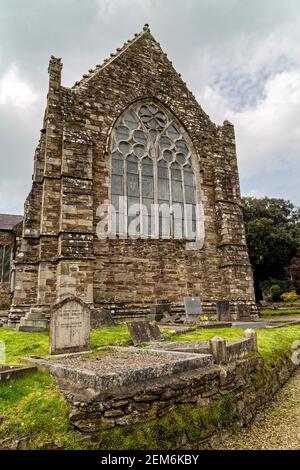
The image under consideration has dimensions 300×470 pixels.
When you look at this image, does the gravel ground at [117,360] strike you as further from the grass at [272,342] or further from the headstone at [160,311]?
the headstone at [160,311]

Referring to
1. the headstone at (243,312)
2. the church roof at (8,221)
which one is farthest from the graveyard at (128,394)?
the church roof at (8,221)

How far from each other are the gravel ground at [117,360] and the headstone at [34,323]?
16.3 feet

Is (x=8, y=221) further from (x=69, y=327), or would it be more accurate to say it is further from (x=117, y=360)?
(x=117, y=360)

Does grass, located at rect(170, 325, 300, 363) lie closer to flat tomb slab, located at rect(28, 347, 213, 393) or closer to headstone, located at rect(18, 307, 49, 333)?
→ flat tomb slab, located at rect(28, 347, 213, 393)

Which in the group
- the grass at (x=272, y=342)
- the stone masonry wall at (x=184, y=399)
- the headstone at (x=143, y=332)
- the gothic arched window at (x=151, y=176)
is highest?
the gothic arched window at (x=151, y=176)

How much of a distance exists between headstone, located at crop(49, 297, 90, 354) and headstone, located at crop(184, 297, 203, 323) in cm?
668

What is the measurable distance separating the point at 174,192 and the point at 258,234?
22.3 m

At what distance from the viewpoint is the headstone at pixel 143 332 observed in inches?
299

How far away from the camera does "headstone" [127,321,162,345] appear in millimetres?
7586

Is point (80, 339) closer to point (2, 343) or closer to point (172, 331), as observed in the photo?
point (2, 343)

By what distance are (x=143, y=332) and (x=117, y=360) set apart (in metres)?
2.50

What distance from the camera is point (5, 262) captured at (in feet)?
109

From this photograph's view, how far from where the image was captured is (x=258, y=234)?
3534 centimetres
